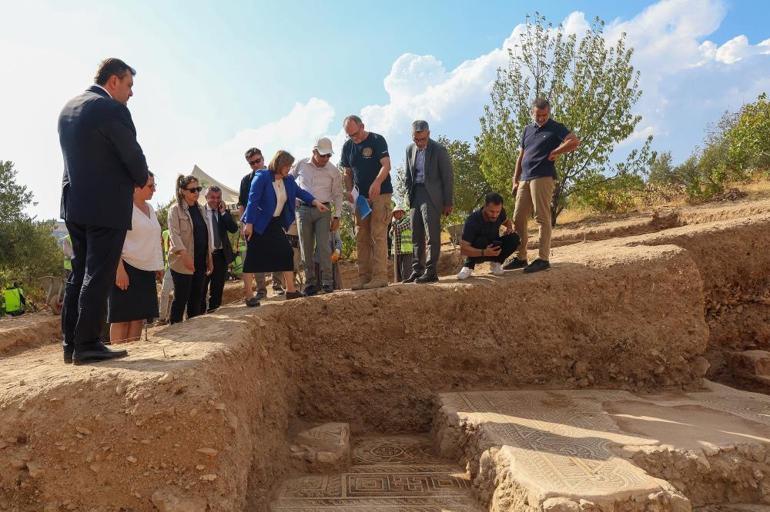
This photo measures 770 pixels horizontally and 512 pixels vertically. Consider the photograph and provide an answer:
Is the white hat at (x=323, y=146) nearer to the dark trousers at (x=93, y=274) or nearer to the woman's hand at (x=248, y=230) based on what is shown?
the woman's hand at (x=248, y=230)

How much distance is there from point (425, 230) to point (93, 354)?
3314 mm

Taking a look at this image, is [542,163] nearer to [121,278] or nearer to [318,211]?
[318,211]

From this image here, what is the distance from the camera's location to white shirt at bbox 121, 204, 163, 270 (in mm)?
4031

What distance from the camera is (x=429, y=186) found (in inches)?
211

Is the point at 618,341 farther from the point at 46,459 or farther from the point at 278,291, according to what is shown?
the point at 46,459

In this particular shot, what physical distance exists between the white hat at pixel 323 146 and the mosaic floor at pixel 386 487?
113 inches

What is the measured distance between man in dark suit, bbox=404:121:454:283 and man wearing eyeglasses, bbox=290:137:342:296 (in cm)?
→ 82

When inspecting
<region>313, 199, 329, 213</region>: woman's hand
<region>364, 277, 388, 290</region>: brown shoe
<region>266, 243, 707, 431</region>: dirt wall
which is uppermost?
<region>313, 199, 329, 213</region>: woman's hand

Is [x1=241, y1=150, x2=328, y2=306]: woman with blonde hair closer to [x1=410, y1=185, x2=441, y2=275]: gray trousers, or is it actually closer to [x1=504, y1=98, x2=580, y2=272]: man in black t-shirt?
[x1=410, y1=185, x2=441, y2=275]: gray trousers

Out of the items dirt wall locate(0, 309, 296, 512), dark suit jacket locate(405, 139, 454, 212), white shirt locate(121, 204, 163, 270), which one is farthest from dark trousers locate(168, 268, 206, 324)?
dark suit jacket locate(405, 139, 454, 212)

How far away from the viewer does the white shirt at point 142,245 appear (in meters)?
4.03

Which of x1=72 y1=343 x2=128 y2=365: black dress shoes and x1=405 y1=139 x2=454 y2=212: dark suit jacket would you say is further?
x1=405 y1=139 x2=454 y2=212: dark suit jacket

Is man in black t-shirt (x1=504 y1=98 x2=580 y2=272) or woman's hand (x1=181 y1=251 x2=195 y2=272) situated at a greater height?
man in black t-shirt (x1=504 y1=98 x2=580 y2=272)

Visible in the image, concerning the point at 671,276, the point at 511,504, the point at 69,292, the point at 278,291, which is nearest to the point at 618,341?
the point at 671,276
